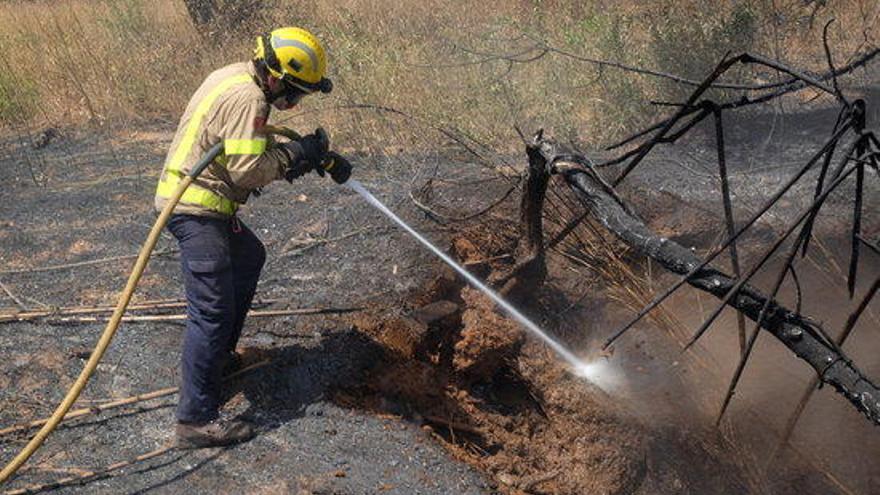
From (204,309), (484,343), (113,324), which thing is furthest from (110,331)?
(484,343)

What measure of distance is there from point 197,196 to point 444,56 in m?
6.14

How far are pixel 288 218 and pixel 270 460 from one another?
276cm

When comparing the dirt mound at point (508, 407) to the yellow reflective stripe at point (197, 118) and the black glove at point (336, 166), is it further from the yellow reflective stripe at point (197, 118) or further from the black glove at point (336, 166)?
the yellow reflective stripe at point (197, 118)

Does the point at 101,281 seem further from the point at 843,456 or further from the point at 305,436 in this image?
the point at 843,456

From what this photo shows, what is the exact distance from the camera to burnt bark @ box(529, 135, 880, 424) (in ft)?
10.0

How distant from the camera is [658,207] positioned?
621cm

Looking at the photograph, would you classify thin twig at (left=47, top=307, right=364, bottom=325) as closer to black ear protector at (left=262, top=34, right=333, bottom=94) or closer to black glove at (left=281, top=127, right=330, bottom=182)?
black glove at (left=281, top=127, right=330, bottom=182)

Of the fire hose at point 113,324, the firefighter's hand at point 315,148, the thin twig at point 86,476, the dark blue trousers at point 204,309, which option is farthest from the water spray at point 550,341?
the thin twig at point 86,476

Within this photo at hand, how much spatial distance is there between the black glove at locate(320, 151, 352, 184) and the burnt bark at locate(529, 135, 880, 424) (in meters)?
1.02

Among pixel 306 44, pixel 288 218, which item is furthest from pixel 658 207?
pixel 306 44

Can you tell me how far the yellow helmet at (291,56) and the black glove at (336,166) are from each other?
426 millimetres

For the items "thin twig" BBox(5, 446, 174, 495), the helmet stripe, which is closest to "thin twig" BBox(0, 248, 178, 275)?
"thin twig" BBox(5, 446, 174, 495)

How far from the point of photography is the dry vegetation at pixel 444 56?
27.7 feet

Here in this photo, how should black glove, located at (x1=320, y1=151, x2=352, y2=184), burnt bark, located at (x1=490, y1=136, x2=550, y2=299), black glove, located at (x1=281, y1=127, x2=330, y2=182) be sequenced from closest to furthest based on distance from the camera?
black glove, located at (x1=281, y1=127, x2=330, y2=182) < black glove, located at (x1=320, y1=151, x2=352, y2=184) < burnt bark, located at (x1=490, y1=136, x2=550, y2=299)
